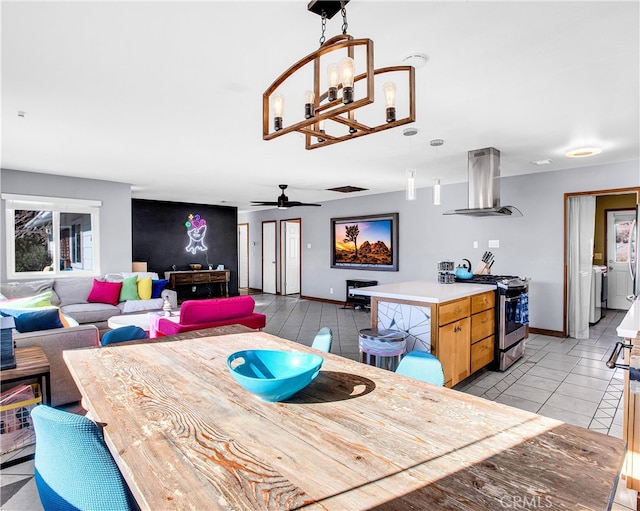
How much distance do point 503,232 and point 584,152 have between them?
185 centimetres

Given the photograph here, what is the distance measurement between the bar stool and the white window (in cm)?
496

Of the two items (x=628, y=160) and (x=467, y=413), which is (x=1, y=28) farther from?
(x=628, y=160)

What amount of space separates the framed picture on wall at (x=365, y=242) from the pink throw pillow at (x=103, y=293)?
175 inches

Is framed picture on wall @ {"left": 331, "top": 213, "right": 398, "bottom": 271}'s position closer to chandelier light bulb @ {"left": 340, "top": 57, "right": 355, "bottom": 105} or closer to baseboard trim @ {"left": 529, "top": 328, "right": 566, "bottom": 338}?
baseboard trim @ {"left": 529, "top": 328, "right": 566, "bottom": 338}

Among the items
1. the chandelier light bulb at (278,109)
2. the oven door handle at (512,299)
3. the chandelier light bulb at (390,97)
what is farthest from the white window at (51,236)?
the oven door handle at (512,299)

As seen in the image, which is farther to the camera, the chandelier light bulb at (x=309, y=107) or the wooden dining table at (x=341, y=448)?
the chandelier light bulb at (x=309, y=107)

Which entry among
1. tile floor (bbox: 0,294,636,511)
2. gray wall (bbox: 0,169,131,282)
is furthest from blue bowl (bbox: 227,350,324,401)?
gray wall (bbox: 0,169,131,282)

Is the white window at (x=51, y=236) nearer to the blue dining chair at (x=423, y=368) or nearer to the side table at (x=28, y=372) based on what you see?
A: the side table at (x=28, y=372)

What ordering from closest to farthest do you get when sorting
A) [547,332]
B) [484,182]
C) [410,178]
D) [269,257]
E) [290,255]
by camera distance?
[410,178] < [484,182] < [547,332] < [290,255] < [269,257]

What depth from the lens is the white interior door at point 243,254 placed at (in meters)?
10.8

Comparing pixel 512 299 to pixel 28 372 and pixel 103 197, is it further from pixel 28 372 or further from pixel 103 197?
pixel 103 197

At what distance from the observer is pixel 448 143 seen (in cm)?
390

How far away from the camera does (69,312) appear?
4.82 meters

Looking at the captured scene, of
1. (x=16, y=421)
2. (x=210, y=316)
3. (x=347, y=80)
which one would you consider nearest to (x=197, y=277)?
(x=210, y=316)
